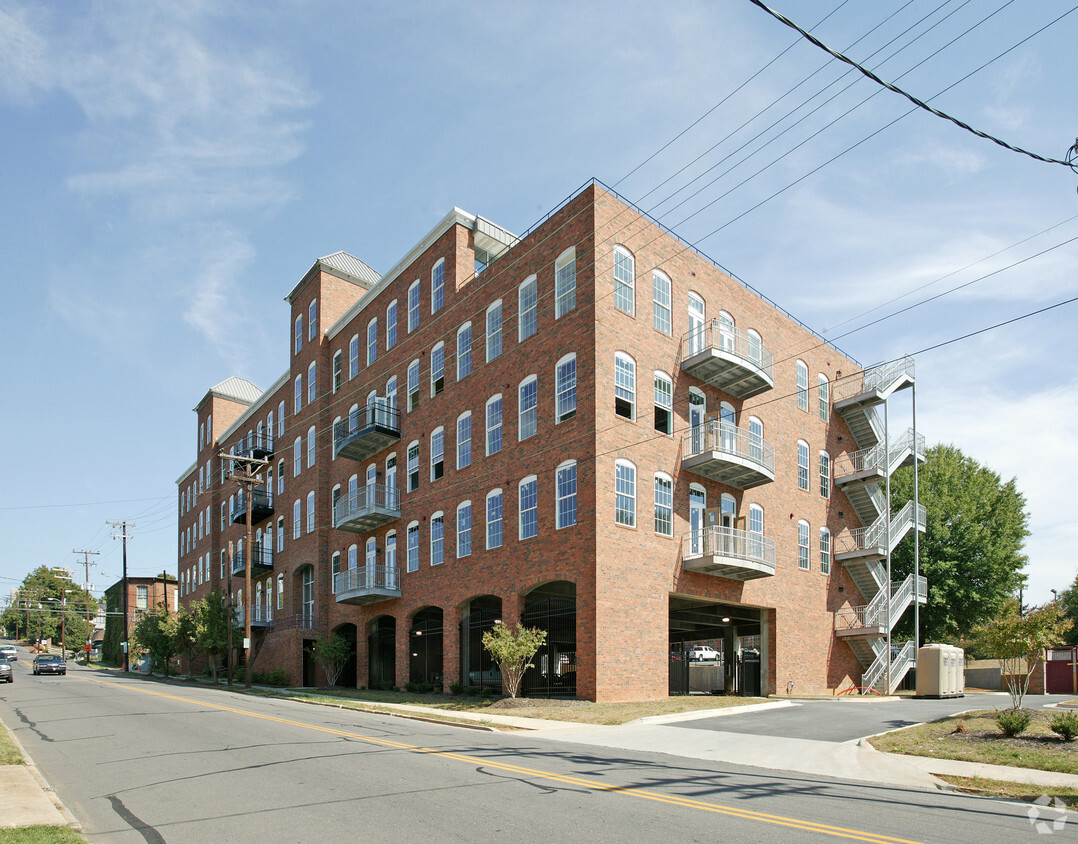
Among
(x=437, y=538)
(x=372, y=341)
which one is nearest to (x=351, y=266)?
(x=372, y=341)

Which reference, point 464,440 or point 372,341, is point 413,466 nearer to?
point 464,440

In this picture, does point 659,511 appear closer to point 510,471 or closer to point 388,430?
point 510,471

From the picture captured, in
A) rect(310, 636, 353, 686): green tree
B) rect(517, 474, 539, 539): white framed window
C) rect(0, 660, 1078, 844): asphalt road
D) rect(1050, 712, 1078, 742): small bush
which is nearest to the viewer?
rect(0, 660, 1078, 844): asphalt road

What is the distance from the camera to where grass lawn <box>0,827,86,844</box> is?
304 inches

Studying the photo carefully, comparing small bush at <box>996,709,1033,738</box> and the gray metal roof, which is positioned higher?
the gray metal roof

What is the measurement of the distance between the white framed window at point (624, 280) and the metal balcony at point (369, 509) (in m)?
14.4

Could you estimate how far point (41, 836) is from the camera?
794cm

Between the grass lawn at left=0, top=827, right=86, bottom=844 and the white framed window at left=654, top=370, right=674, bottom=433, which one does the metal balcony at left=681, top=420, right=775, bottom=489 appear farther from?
Answer: the grass lawn at left=0, top=827, right=86, bottom=844

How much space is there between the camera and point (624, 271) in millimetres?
27422

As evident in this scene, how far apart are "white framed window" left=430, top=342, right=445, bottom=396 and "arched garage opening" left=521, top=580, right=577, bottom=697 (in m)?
10.3

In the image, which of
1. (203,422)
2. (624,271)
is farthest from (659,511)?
(203,422)

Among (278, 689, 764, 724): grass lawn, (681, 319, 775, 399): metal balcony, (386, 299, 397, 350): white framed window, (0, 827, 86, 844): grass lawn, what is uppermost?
(386, 299, 397, 350): white framed window

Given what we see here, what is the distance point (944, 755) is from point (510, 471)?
56.9 ft

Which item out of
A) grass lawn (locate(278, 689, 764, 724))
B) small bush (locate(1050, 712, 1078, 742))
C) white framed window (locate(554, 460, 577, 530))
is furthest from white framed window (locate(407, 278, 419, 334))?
small bush (locate(1050, 712, 1078, 742))
